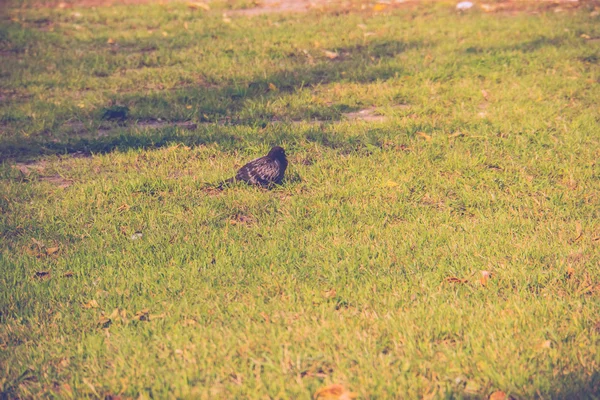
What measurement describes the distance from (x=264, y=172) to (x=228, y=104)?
225 cm

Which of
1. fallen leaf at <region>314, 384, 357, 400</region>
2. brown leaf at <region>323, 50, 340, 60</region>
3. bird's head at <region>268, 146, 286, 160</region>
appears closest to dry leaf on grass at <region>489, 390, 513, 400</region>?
fallen leaf at <region>314, 384, 357, 400</region>

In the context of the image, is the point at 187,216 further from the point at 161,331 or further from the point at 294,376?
the point at 294,376

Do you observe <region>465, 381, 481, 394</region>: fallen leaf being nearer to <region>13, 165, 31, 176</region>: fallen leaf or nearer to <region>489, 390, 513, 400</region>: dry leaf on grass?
<region>489, 390, 513, 400</region>: dry leaf on grass

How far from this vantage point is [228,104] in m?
6.81

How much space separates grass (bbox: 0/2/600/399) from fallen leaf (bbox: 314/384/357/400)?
42 mm

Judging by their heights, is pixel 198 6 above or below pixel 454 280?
above

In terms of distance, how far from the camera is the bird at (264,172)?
480 centimetres

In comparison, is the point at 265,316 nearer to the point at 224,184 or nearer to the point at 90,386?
the point at 90,386

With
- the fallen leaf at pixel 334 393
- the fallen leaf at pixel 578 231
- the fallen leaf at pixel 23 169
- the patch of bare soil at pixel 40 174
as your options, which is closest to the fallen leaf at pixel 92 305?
the fallen leaf at pixel 334 393

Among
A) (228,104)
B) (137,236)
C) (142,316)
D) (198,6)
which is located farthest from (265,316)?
(198,6)

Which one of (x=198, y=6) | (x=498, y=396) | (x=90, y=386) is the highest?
(x=198, y=6)

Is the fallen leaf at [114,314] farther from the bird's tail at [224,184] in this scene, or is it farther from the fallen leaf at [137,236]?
the bird's tail at [224,184]

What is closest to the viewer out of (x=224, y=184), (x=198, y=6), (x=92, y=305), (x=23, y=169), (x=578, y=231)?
(x=92, y=305)

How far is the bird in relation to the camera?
4.80 meters
